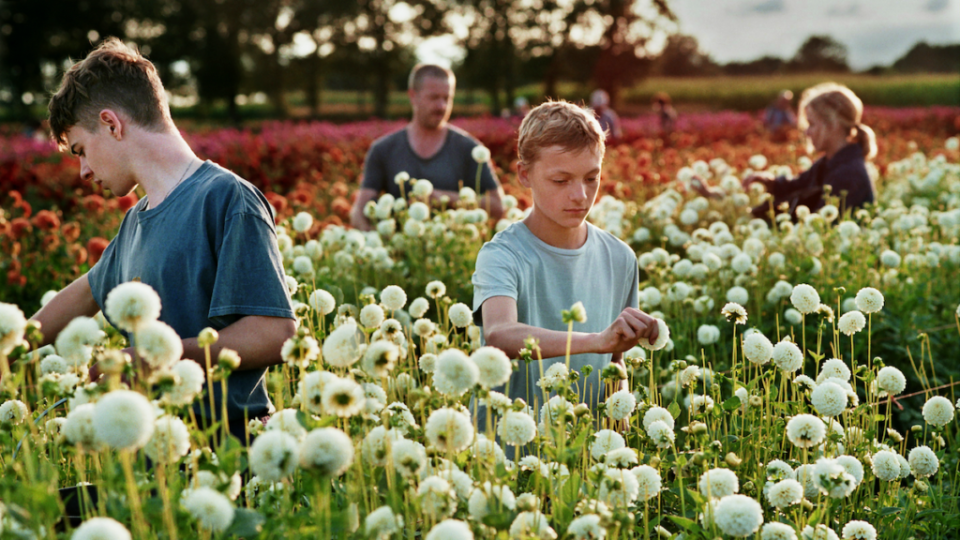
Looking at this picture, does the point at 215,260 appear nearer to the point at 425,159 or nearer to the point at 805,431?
the point at 805,431

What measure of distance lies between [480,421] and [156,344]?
1810mm

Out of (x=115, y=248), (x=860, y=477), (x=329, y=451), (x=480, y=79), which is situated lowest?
(x=860, y=477)

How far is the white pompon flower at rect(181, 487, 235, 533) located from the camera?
1.41 m

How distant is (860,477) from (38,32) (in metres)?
51.6

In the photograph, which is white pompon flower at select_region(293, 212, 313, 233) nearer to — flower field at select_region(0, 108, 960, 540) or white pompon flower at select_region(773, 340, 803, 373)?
flower field at select_region(0, 108, 960, 540)

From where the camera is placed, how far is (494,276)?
2666mm

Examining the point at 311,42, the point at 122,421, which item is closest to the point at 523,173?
the point at 122,421

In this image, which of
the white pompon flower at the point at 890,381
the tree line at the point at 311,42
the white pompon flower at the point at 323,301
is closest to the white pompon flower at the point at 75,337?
the white pompon flower at the point at 323,301

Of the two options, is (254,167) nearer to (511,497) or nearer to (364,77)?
(511,497)

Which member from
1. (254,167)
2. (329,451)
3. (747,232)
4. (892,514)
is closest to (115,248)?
(329,451)

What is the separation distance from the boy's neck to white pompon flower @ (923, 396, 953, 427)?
4.15ft

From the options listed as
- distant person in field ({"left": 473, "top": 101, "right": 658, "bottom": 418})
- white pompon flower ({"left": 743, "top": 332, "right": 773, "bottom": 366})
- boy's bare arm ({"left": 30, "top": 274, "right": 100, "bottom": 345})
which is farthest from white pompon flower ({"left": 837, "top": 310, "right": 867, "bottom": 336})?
boy's bare arm ({"left": 30, "top": 274, "right": 100, "bottom": 345})

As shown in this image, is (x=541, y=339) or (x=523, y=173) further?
(x=523, y=173)

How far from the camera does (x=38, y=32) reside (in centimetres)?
4509
